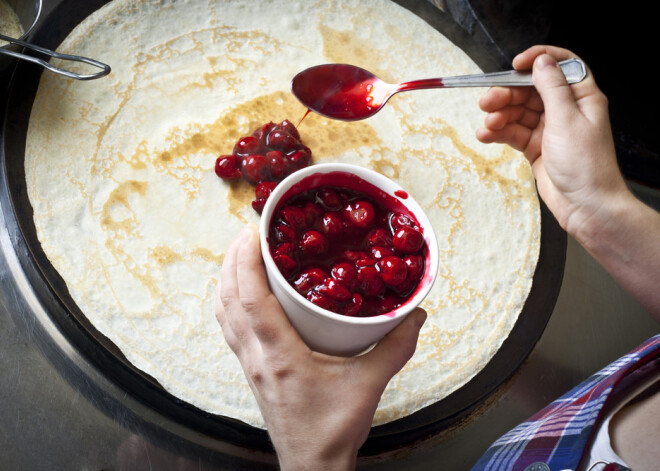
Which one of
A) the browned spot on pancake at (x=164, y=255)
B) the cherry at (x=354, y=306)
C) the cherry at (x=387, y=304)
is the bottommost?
the browned spot on pancake at (x=164, y=255)

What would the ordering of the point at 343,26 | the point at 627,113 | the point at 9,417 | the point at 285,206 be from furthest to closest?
the point at 627,113 → the point at 343,26 → the point at 9,417 → the point at 285,206

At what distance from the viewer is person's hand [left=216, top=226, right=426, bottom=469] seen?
860 mm

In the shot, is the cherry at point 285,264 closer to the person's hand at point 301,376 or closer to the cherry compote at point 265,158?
the person's hand at point 301,376

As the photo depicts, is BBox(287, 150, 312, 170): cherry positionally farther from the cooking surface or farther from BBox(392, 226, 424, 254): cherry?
the cooking surface

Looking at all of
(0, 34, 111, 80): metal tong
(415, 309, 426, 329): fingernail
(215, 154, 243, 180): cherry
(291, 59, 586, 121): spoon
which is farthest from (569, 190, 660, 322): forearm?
(0, 34, 111, 80): metal tong

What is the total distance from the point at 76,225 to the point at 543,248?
1181mm

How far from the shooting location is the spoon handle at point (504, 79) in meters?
1.17

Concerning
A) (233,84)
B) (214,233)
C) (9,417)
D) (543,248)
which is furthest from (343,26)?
(9,417)

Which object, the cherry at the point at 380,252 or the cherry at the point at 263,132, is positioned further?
the cherry at the point at 263,132

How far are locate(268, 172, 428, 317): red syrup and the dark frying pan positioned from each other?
0.48 meters

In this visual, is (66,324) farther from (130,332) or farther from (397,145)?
(397,145)

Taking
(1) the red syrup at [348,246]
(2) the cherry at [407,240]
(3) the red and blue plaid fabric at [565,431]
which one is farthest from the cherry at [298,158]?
(3) the red and blue plaid fabric at [565,431]

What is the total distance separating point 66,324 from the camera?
1.14 m

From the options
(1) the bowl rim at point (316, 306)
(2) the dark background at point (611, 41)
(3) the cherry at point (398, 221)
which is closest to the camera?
(1) the bowl rim at point (316, 306)
